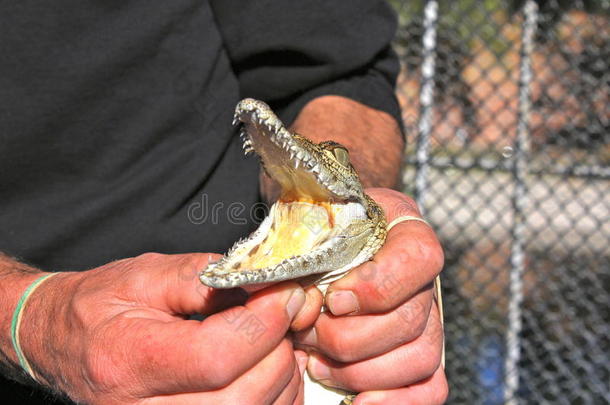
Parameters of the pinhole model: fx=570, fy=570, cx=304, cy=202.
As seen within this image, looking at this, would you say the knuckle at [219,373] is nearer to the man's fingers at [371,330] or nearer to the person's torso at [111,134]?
the man's fingers at [371,330]

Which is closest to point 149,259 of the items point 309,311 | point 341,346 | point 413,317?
point 309,311

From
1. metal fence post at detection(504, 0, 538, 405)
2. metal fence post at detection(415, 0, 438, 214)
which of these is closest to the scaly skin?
metal fence post at detection(415, 0, 438, 214)

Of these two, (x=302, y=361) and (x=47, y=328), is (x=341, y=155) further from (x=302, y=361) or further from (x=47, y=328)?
(x=47, y=328)

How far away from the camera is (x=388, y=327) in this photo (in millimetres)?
1185

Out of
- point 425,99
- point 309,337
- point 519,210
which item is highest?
point 309,337

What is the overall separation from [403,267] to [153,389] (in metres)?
0.53

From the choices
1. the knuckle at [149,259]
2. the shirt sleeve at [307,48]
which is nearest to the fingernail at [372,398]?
the knuckle at [149,259]

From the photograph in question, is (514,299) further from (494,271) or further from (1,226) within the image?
(1,226)

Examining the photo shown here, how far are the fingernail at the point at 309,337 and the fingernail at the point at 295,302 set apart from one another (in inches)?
6.7

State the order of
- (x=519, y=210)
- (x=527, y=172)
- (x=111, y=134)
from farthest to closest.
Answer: (x=527, y=172)
(x=519, y=210)
(x=111, y=134)

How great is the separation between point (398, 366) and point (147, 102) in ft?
3.54

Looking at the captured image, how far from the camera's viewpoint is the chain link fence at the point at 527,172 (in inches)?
135

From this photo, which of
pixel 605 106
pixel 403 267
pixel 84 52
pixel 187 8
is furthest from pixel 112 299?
pixel 605 106

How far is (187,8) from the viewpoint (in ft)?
5.83
